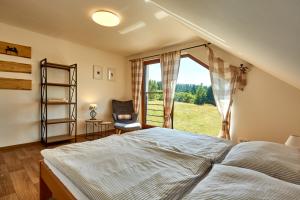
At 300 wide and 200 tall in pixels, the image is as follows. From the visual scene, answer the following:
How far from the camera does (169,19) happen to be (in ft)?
8.89

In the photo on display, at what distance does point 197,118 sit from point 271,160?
2.75 metres

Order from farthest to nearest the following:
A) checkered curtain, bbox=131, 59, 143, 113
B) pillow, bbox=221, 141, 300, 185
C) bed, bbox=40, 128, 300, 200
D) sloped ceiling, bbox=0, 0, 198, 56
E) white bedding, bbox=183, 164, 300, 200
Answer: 1. checkered curtain, bbox=131, 59, 143, 113
2. sloped ceiling, bbox=0, 0, 198, 56
3. pillow, bbox=221, 141, 300, 185
4. bed, bbox=40, 128, 300, 200
5. white bedding, bbox=183, 164, 300, 200

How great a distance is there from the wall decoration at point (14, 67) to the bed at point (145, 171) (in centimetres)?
262

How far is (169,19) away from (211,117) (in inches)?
86.5

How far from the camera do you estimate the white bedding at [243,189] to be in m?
0.72

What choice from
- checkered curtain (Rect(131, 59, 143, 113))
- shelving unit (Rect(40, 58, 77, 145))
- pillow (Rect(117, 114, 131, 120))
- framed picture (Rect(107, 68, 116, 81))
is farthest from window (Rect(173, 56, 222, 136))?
shelving unit (Rect(40, 58, 77, 145))

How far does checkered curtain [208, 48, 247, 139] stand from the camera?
3.06 metres

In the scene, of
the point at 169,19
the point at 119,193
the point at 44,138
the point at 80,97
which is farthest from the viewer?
the point at 80,97

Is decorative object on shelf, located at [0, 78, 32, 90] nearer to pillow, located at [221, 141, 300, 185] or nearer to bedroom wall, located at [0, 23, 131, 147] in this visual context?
bedroom wall, located at [0, 23, 131, 147]

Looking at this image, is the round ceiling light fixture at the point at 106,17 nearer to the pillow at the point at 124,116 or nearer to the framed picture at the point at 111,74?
the framed picture at the point at 111,74

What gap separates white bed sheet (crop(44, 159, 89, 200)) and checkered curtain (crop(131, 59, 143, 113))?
11.2ft

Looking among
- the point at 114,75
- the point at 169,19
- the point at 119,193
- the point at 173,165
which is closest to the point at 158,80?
the point at 114,75

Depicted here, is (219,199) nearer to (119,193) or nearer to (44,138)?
(119,193)

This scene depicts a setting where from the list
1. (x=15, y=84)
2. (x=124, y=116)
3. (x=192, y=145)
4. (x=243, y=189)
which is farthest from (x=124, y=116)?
(x=243, y=189)
